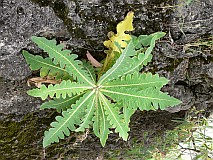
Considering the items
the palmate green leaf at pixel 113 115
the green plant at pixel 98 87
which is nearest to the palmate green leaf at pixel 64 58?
the green plant at pixel 98 87

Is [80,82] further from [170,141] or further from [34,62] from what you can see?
[170,141]

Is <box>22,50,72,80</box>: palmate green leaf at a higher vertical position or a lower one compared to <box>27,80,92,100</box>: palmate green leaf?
higher

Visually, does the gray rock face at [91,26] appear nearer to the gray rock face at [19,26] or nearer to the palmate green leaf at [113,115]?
the gray rock face at [19,26]

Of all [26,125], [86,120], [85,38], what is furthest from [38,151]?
[85,38]

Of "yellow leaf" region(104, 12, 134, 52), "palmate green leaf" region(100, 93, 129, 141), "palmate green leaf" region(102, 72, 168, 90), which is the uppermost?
"yellow leaf" region(104, 12, 134, 52)

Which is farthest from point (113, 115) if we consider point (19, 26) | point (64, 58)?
point (19, 26)

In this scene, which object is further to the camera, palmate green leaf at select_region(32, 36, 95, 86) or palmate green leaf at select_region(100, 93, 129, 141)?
palmate green leaf at select_region(100, 93, 129, 141)

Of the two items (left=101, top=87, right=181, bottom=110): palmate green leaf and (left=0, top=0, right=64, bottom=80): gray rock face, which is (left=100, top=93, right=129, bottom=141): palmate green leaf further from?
(left=0, top=0, right=64, bottom=80): gray rock face

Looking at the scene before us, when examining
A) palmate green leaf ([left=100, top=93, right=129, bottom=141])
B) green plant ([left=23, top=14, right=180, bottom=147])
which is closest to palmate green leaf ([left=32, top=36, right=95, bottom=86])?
green plant ([left=23, top=14, right=180, bottom=147])
